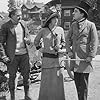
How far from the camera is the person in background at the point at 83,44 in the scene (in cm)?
404

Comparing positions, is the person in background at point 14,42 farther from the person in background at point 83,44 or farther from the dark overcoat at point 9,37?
the person in background at point 83,44

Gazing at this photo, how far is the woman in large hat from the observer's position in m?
4.31

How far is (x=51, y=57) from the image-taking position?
4.36 metres

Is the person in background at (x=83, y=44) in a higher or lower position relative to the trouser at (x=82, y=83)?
higher

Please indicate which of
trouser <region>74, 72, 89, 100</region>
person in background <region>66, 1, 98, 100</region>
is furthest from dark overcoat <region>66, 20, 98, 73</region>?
trouser <region>74, 72, 89, 100</region>

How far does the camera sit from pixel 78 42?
13.6ft

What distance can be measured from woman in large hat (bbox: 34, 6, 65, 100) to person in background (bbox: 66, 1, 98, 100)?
0.28 meters

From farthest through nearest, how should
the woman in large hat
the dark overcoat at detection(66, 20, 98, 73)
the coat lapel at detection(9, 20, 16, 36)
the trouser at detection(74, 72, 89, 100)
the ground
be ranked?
the ground
the coat lapel at detection(9, 20, 16, 36)
the woman in large hat
the trouser at detection(74, 72, 89, 100)
the dark overcoat at detection(66, 20, 98, 73)

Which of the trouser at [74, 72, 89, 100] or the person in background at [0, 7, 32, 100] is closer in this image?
the trouser at [74, 72, 89, 100]

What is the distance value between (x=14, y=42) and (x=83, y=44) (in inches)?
53.0

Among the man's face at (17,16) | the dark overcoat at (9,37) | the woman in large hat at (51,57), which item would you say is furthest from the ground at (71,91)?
the man's face at (17,16)

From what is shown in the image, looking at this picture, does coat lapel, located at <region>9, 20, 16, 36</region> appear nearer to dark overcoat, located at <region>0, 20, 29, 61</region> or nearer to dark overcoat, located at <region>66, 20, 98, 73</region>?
dark overcoat, located at <region>0, 20, 29, 61</region>

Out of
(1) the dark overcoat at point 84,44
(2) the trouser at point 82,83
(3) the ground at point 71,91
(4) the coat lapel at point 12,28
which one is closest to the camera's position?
(1) the dark overcoat at point 84,44

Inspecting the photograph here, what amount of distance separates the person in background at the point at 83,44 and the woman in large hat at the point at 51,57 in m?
0.28
